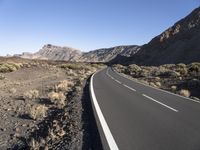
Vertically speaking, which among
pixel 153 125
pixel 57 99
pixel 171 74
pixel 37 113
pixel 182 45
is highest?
pixel 182 45

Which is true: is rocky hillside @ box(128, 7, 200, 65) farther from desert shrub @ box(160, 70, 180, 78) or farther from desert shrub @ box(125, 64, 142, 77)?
desert shrub @ box(160, 70, 180, 78)

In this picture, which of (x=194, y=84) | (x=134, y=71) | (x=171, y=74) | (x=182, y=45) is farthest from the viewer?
(x=182, y=45)

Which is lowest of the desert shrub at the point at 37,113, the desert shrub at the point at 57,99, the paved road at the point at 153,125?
the desert shrub at the point at 57,99

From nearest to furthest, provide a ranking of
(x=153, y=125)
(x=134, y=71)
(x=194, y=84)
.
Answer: (x=153, y=125) → (x=194, y=84) → (x=134, y=71)

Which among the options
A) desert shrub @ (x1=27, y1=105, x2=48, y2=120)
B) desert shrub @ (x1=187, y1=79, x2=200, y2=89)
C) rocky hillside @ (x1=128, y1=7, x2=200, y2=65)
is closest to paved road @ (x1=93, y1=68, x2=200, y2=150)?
desert shrub @ (x1=27, y1=105, x2=48, y2=120)

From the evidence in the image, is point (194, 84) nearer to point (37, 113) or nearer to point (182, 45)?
point (37, 113)

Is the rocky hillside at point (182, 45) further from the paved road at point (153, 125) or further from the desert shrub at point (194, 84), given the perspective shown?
the paved road at point (153, 125)

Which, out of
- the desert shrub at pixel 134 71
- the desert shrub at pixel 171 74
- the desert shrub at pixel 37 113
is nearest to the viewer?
the desert shrub at pixel 37 113

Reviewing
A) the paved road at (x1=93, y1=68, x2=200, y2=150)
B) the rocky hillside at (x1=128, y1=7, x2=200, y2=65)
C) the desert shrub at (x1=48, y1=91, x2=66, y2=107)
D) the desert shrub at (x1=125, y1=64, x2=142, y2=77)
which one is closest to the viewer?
the paved road at (x1=93, y1=68, x2=200, y2=150)

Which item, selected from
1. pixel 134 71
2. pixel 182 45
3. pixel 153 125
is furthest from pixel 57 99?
pixel 182 45

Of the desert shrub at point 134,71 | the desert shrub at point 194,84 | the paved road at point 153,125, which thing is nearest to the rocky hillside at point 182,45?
the desert shrub at point 134,71

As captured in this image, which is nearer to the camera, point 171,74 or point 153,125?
point 153,125

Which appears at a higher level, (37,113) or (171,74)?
(37,113)

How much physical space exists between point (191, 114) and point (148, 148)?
4871 millimetres
